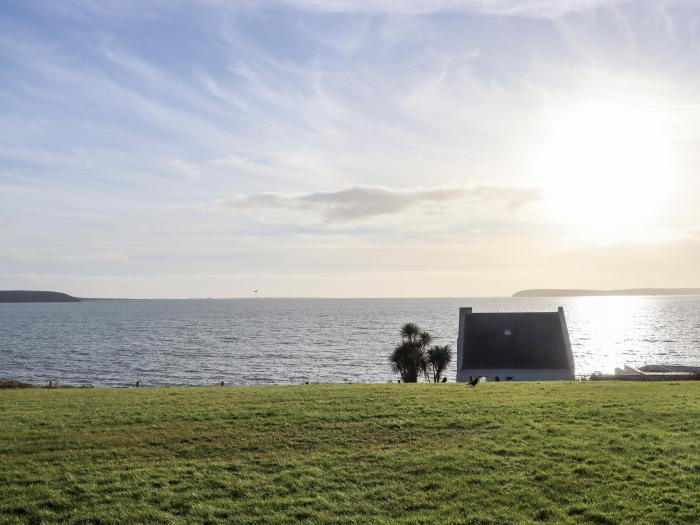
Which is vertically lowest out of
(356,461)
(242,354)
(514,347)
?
(242,354)

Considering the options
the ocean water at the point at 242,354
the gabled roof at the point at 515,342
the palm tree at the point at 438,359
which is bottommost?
the ocean water at the point at 242,354

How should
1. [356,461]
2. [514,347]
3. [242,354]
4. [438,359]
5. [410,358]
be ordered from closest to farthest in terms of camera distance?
[356,461] → [514,347] → [410,358] → [438,359] → [242,354]

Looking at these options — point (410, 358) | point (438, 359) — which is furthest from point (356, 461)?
point (438, 359)

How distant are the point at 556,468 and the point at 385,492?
471 centimetres

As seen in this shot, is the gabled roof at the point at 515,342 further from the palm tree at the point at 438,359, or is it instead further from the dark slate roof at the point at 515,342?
the palm tree at the point at 438,359

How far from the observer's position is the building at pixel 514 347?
4688 centimetres

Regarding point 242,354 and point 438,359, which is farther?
point 242,354

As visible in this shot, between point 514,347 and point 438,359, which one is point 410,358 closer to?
point 438,359

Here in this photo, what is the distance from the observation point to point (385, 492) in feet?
48.4

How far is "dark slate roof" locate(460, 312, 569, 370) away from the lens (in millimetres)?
47625

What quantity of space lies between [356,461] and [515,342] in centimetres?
3476

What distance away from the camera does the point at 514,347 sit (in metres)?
48.8

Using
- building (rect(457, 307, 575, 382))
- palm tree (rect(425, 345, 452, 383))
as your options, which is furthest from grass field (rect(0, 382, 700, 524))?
palm tree (rect(425, 345, 452, 383))

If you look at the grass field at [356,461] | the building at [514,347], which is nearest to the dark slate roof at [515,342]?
the building at [514,347]
